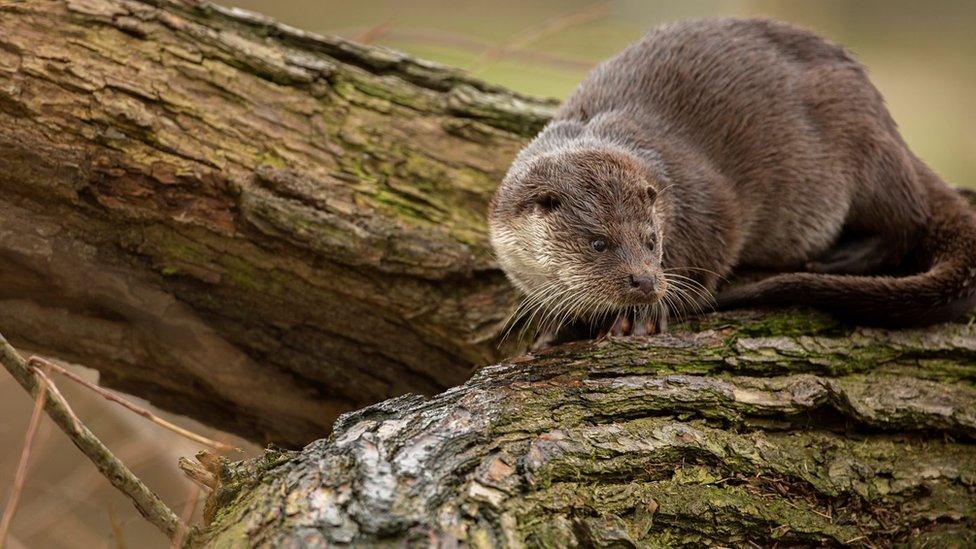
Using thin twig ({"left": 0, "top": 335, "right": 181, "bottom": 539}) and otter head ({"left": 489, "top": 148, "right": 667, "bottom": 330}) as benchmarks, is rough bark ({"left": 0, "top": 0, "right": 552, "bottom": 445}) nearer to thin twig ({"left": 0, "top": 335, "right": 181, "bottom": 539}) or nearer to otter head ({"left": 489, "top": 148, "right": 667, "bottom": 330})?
otter head ({"left": 489, "top": 148, "right": 667, "bottom": 330})

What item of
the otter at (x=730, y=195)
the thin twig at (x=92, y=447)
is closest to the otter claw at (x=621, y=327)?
the otter at (x=730, y=195)

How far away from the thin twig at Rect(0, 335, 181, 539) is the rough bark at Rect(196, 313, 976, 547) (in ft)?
0.39

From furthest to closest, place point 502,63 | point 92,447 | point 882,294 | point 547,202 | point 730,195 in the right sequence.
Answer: point 502,63 < point 730,195 < point 547,202 < point 882,294 < point 92,447

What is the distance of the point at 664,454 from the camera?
240 cm

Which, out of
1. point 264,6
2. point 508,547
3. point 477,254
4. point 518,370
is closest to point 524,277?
point 477,254

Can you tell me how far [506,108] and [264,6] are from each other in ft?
8.08

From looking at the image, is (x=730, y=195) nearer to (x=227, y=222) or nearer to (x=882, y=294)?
(x=882, y=294)

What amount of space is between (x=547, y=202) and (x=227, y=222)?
4.14 ft

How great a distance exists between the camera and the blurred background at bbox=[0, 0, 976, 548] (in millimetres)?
4082

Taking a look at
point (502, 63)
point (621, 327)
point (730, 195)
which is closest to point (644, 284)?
point (621, 327)

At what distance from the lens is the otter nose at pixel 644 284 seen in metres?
2.93

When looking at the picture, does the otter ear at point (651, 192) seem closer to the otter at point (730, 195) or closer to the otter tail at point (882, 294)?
the otter at point (730, 195)

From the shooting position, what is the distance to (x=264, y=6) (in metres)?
5.69

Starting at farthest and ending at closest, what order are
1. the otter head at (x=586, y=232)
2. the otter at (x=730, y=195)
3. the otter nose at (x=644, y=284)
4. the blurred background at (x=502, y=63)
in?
the blurred background at (x=502, y=63) < the otter at (x=730, y=195) < the otter head at (x=586, y=232) < the otter nose at (x=644, y=284)
